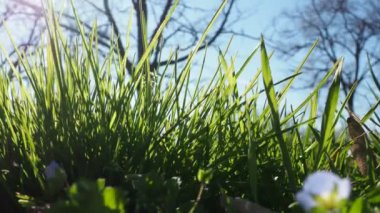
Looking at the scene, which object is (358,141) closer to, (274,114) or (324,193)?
(274,114)

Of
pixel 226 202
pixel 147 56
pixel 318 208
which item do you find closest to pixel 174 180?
pixel 226 202

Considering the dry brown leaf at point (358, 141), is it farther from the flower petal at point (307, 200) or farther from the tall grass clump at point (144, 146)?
the flower petal at point (307, 200)

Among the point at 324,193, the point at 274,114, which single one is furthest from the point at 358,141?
the point at 324,193

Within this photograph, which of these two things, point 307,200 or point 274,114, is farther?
point 274,114

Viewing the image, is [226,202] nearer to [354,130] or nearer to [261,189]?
[261,189]

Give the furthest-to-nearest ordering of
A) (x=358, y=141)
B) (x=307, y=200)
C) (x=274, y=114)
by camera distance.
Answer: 1. (x=358, y=141)
2. (x=274, y=114)
3. (x=307, y=200)

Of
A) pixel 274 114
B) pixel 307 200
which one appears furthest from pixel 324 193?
pixel 274 114

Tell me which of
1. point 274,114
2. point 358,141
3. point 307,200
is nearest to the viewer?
point 307,200

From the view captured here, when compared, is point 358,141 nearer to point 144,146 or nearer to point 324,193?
point 144,146

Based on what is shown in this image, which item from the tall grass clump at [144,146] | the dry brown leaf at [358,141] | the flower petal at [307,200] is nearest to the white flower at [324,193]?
the flower petal at [307,200]

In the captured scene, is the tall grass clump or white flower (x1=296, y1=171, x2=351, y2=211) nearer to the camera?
white flower (x1=296, y1=171, x2=351, y2=211)

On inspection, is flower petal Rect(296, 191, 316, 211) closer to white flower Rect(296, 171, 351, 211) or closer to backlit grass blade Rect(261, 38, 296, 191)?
white flower Rect(296, 171, 351, 211)

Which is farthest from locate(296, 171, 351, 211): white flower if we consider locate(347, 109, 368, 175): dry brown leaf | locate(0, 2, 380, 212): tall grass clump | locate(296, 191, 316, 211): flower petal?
locate(347, 109, 368, 175): dry brown leaf
